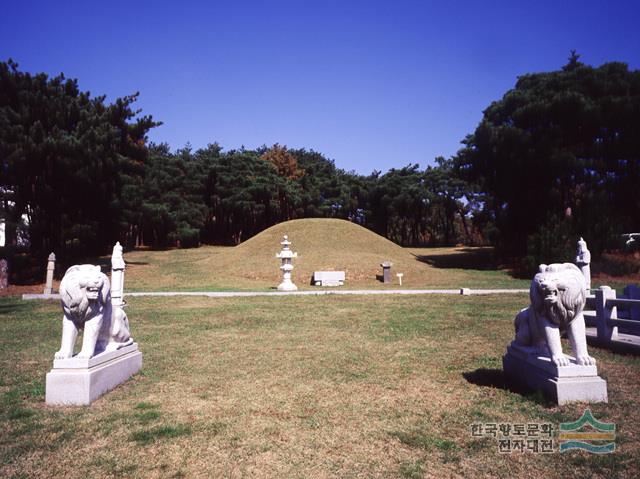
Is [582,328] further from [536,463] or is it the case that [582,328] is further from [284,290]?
[284,290]

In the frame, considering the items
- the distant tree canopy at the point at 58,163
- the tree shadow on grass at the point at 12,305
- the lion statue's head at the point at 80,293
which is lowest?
the tree shadow on grass at the point at 12,305

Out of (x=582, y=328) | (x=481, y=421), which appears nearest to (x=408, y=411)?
(x=481, y=421)

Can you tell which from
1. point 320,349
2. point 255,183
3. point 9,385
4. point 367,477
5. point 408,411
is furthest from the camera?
point 255,183

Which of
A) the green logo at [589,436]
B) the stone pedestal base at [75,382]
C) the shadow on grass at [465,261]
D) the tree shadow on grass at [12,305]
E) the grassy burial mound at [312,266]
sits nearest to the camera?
the green logo at [589,436]

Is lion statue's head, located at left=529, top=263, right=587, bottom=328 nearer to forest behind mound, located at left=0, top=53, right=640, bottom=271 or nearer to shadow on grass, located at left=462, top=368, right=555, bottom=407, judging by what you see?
shadow on grass, located at left=462, top=368, right=555, bottom=407

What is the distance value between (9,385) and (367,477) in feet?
17.1

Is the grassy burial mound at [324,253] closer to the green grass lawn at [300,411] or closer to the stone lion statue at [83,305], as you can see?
the green grass lawn at [300,411]

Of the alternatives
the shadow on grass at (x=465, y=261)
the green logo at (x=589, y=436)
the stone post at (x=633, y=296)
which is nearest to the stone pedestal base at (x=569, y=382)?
the green logo at (x=589, y=436)

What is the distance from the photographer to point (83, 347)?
5035 mm

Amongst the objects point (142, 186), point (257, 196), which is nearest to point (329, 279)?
point (142, 186)

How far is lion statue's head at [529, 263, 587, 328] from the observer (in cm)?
450

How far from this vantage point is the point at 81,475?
10.8ft

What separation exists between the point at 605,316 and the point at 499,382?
11.6ft

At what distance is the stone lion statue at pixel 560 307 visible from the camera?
450 centimetres
